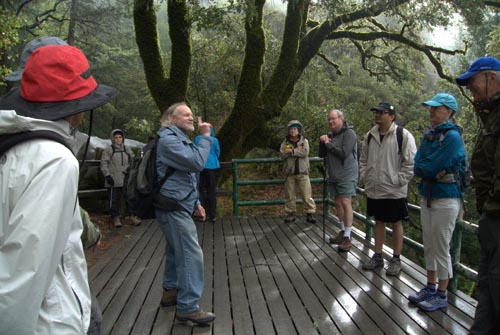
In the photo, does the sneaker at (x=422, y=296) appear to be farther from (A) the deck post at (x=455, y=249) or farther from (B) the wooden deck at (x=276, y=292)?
(A) the deck post at (x=455, y=249)

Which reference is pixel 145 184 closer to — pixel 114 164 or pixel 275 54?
pixel 114 164

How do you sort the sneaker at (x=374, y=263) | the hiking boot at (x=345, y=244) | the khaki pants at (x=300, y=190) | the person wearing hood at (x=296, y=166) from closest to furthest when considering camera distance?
1. the sneaker at (x=374, y=263)
2. the hiking boot at (x=345, y=244)
3. the person wearing hood at (x=296, y=166)
4. the khaki pants at (x=300, y=190)

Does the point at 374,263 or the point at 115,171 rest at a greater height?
the point at 115,171

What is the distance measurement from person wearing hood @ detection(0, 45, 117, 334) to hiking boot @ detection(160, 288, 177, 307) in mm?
2520

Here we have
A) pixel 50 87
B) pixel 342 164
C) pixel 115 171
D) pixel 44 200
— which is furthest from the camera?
pixel 115 171

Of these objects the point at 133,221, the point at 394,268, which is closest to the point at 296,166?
the point at 394,268

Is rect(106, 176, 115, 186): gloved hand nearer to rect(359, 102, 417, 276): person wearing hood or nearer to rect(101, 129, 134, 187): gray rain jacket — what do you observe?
rect(101, 129, 134, 187): gray rain jacket

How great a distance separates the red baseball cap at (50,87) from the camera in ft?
4.34

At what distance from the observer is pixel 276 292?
4.19 metres

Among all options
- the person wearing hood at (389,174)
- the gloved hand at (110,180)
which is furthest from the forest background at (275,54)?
the person wearing hood at (389,174)

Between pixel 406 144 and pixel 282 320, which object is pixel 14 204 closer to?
pixel 282 320

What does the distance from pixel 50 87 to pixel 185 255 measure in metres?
2.27

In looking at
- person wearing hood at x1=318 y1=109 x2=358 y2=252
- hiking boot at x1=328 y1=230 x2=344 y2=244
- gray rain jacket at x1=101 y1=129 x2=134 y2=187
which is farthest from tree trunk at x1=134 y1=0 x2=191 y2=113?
hiking boot at x1=328 y1=230 x2=344 y2=244

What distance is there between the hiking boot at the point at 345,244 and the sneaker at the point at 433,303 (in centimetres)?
183
